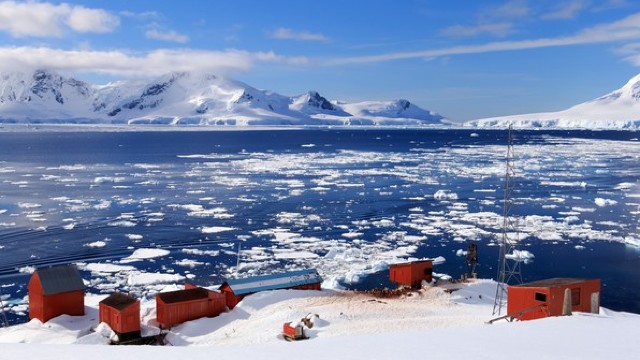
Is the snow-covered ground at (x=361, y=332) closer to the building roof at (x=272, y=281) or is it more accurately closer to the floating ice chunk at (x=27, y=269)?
the building roof at (x=272, y=281)

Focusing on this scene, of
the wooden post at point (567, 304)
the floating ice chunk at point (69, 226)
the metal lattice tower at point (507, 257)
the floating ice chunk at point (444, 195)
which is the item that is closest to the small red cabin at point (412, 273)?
the metal lattice tower at point (507, 257)

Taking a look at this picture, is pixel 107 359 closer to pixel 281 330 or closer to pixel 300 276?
pixel 281 330

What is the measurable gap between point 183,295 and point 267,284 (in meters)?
3.56

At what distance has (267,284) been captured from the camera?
2303cm

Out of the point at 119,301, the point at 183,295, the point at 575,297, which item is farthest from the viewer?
the point at 183,295

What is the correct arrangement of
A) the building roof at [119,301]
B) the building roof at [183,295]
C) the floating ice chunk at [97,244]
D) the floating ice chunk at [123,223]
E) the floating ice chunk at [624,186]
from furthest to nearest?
1. the floating ice chunk at [624,186]
2. the floating ice chunk at [123,223]
3. the floating ice chunk at [97,244]
4. the building roof at [183,295]
5. the building roof at [119,301]

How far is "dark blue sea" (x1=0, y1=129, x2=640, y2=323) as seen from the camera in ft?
89.9

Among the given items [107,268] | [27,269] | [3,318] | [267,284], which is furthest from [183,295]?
[27,269]

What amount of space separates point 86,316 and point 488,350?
15.9 metres

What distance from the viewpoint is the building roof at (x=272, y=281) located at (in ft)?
73.3

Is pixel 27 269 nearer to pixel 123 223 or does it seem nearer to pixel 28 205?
pixel 123 223

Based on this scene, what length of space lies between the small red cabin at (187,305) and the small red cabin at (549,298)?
33.8 ft

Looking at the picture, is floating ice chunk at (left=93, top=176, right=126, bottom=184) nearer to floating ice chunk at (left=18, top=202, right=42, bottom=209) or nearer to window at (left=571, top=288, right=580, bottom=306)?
floating ice chunk at (left=18, top=202, right=42, bottom=209)

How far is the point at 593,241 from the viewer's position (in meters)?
32.6
